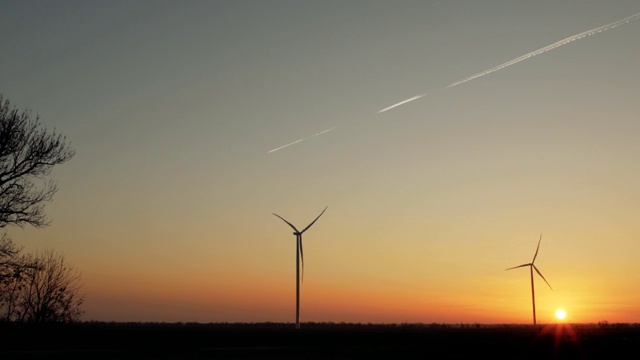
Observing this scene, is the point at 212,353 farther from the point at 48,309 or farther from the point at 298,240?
the point at 298,240

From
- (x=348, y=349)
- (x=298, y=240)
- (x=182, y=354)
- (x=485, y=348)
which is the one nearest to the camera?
(x=182, y=354)

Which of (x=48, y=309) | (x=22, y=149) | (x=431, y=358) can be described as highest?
(x=22, y=149)

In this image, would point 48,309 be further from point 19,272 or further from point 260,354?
point 260,354

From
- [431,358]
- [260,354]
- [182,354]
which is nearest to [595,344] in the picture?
[431,358]

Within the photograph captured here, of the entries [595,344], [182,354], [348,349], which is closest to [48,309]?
[182,354]

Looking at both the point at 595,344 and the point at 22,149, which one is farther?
the point at 595,344

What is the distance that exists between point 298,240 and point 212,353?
2556 inches

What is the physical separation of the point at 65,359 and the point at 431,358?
23763mm

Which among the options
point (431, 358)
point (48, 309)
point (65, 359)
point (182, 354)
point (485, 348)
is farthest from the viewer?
point (48, 309)

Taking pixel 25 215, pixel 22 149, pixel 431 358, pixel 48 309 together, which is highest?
pixel 22 149

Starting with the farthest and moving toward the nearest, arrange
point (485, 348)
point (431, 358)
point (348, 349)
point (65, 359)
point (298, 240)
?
1. point (298, 240)
2. point (485, 348)
3. point (348, 349)
4. point (431, 358)
5. point (65, 359)

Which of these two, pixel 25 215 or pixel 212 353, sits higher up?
pixel 25 215

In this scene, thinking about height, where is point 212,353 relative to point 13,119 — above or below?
below

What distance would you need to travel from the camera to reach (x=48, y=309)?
6500cm
